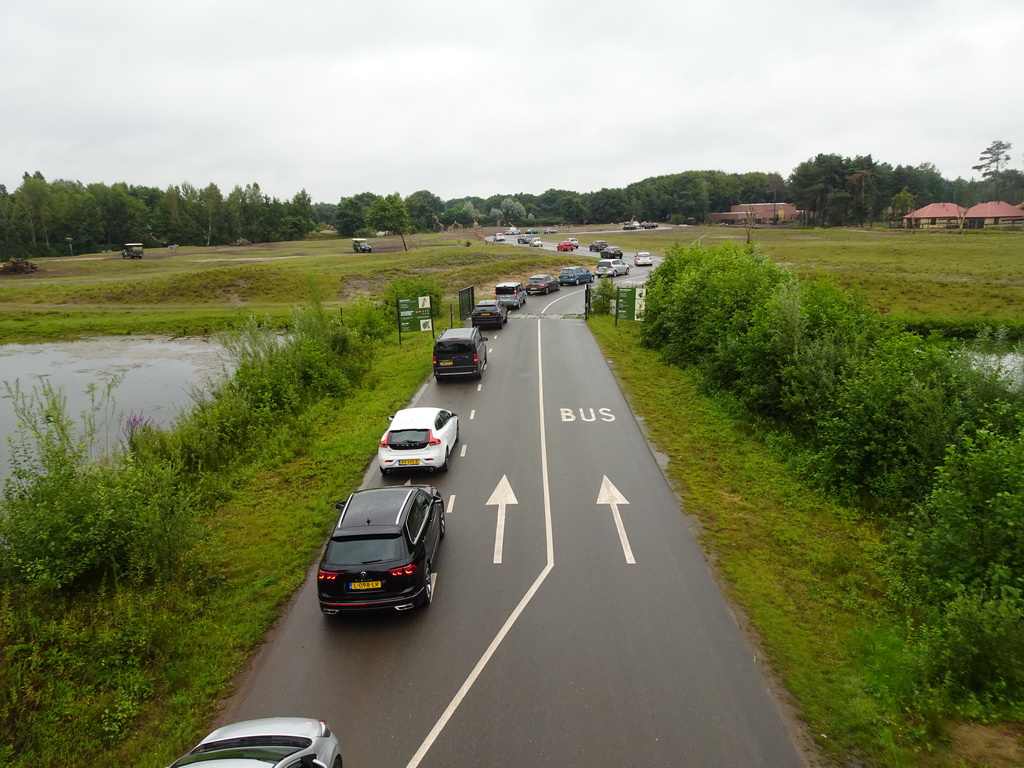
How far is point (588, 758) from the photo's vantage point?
7.29 m

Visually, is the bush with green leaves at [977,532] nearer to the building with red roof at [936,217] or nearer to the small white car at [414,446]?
the small white car at [414,446]

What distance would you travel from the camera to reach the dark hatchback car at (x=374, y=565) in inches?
384

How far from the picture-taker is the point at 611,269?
54.5 m

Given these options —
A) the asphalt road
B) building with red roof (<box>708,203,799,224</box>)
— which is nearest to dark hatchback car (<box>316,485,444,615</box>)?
the asphalt road

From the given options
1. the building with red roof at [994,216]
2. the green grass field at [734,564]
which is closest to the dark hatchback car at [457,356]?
the green grass field at [734,564]

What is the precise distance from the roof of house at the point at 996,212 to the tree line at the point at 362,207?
35.8ft

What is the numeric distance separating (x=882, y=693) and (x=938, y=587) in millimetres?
2184

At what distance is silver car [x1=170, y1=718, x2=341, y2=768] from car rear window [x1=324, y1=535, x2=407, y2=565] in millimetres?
2864

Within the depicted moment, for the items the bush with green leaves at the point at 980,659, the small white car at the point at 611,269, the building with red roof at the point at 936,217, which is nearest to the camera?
the bush with green leaves at the point at 980,659

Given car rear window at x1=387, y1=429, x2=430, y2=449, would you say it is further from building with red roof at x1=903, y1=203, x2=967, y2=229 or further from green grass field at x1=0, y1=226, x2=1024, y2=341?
building with red roof at x1=903, y1=203, x2=967, y2=229

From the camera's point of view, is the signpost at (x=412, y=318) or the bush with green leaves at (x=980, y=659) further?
the signpost at (x=412, y=318)

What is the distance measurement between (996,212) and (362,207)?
11939 cm

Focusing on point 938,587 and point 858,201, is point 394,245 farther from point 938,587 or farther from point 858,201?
point 938,587

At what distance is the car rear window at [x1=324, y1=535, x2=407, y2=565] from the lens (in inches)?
388
